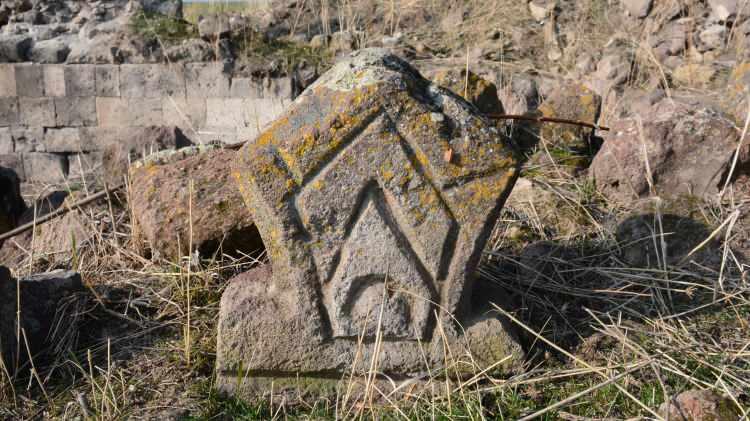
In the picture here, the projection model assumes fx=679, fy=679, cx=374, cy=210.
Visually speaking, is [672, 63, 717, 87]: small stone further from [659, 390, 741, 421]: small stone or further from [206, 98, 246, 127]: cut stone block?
[659, 390, 741, 421]: small stone

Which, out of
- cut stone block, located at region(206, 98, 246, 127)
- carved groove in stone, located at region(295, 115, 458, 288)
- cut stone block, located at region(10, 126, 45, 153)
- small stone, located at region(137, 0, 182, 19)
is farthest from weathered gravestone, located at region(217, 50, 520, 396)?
cut stone block, located at region(10, 126, 45, 153)

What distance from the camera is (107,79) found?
7469mm

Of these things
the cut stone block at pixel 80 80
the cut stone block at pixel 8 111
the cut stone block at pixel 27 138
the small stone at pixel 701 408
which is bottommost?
the cut stone block at pixel 27 138

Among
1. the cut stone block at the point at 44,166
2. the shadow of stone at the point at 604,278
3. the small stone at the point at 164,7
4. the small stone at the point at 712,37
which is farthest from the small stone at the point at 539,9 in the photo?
the cut stone block at the point at 44,166

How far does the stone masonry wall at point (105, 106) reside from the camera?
7211 millimetres

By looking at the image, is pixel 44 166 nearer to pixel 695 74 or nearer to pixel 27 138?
pixel 27 138

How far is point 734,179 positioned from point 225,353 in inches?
109

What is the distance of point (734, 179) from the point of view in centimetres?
356

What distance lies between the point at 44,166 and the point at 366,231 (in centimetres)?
680

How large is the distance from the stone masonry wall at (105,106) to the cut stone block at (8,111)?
11 millimetres

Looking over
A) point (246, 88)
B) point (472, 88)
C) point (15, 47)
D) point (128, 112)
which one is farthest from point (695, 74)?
point (15, 47)

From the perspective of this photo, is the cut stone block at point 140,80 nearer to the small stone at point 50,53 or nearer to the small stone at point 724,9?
the small stone at point 50,53

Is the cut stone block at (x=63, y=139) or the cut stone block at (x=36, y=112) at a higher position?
the cut stone block at (x=36, y=112)

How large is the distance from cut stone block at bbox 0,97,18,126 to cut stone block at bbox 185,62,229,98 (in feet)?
6.92
